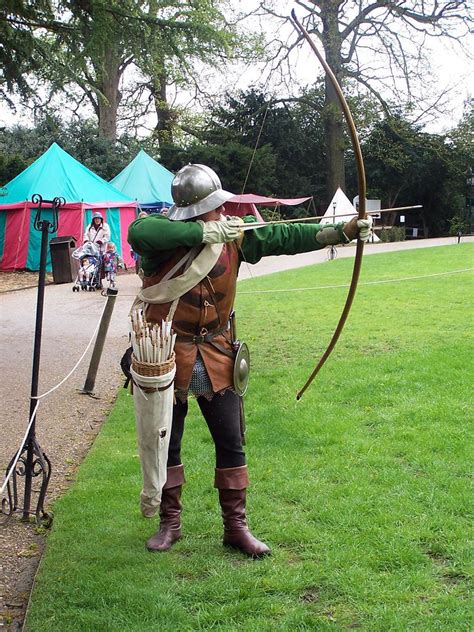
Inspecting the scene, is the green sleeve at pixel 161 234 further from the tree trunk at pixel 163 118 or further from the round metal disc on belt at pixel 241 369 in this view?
the tree trunk at pixel 163 118

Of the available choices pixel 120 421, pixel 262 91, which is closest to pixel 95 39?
pixel 120 421

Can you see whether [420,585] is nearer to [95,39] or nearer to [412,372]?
[412,372]

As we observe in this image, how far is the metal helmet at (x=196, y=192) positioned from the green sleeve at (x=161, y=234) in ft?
0.36

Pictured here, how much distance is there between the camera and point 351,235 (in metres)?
3.29

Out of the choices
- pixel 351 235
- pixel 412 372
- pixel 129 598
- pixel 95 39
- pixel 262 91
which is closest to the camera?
pixel 129 598

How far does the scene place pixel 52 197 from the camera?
1848 centimetres

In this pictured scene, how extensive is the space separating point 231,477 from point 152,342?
2.58 ft

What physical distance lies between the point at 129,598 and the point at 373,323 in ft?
22.8

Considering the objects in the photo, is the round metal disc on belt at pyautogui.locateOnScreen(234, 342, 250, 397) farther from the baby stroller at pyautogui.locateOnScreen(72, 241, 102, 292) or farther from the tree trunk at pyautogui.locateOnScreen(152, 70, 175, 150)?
the tree trunk at pyautogui.locateOnScreen(152, 70, 175, 150)

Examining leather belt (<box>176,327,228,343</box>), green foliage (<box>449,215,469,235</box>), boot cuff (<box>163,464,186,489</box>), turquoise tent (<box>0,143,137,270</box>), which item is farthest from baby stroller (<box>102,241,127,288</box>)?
green foliage (<box>449,215,469,235</box>)

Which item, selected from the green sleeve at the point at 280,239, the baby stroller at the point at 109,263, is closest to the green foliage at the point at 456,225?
the baby stroller at the point at 109,263

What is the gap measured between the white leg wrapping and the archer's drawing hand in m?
0.58

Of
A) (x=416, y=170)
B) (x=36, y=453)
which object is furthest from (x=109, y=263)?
(x=416, y=170)

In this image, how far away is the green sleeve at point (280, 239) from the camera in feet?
11.2
